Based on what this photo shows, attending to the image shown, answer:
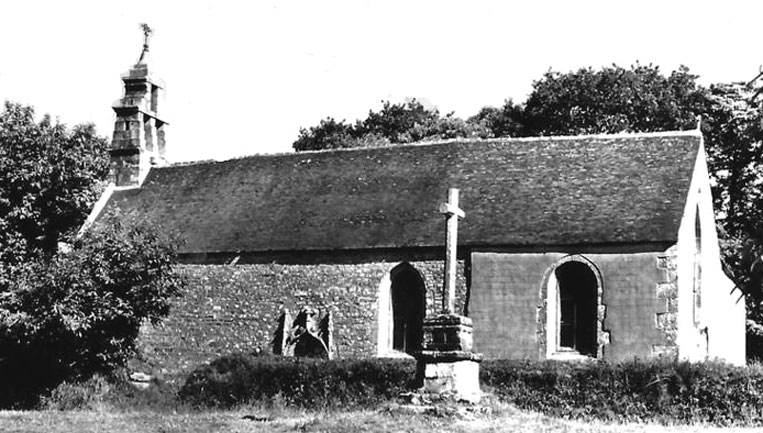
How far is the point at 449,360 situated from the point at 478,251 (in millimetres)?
7997

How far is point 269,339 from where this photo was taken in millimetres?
29297

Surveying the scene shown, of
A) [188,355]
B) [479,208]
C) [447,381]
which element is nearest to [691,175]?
[479,208]

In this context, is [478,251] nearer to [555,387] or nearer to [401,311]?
[401,311]

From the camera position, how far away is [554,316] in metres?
27.0

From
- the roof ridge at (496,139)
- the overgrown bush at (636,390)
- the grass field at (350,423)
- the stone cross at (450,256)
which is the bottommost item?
the grass field at (350,423)

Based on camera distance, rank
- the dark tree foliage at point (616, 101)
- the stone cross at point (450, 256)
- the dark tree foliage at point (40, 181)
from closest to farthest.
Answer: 1. the stone cross at point (450, 256)
2. the dark tree foliage at point (40, 181)
3. the dark tree foliage at point (616, 101)

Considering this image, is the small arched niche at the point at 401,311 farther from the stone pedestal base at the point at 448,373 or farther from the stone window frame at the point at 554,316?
the stone pedestal base at the point at 448,373

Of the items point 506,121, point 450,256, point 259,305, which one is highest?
point 506,121

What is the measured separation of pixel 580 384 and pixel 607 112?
2422cm

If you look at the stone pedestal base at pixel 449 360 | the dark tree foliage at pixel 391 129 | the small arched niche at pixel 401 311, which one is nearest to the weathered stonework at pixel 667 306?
the small arched niche at pixel 401 311

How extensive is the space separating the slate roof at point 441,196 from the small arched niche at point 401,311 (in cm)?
105

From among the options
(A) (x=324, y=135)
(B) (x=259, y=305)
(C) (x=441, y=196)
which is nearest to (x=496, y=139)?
(C) (x=441, y=196)

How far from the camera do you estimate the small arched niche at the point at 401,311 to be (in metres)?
28.2

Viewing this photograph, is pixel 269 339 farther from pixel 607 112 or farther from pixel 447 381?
pixel 607 112
